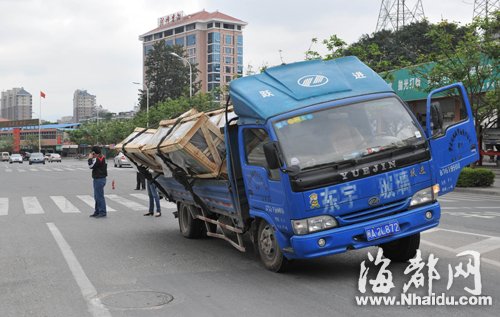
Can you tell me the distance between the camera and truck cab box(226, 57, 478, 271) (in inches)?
264

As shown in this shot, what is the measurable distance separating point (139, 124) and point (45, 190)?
176 ft

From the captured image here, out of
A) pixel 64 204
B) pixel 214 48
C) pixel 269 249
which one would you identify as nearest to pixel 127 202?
pixel 64 204

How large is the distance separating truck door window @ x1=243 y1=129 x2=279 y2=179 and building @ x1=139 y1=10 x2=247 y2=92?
153226mm

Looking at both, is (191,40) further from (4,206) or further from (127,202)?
(4,206)

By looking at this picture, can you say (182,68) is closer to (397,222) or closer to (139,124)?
(139,124)

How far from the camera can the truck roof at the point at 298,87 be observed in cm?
730

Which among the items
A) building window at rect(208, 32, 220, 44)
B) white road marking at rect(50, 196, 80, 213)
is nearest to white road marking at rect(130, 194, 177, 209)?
white road marking at rect(50, 196, 80, 213)

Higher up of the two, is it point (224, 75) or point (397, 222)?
point (224, 75)

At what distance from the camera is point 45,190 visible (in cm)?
2480

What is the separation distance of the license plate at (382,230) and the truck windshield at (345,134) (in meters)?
A: 0.81

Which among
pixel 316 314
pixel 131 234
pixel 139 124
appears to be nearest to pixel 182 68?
pixel 139 124

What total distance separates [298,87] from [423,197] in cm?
204

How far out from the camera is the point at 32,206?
1789cm

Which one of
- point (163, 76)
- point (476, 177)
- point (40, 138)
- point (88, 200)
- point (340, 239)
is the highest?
point (163, 76)
